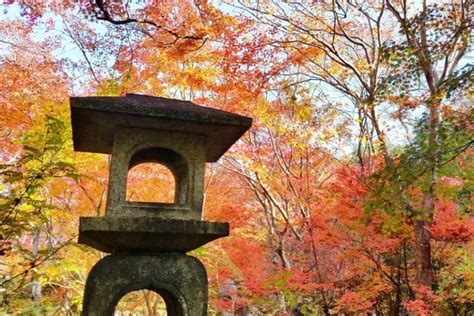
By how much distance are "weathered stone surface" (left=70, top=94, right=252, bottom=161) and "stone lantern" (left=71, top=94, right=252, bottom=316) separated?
0.4 inches

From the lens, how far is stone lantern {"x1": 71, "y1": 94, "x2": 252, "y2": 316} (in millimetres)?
4270

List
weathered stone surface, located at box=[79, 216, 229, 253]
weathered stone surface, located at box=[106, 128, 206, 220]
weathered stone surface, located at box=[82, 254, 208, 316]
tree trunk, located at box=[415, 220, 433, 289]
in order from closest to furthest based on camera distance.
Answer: weathered stone surface, located at box=[79, 216, 229, 253]
weathered stone surface, located at box=[82, 254, 208, 316]
weathered stone surface, located at box=[106, 128, 206, 220]
tree trunk, located at box=[415, 220, 433, 289]

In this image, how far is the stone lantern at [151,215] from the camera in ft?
14.0

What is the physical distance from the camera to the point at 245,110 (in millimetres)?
11539

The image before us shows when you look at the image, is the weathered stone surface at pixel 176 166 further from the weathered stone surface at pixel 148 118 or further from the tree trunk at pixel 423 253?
the tree trunk at pixel 423 253

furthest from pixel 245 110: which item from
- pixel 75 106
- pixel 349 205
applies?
pixel 75 106

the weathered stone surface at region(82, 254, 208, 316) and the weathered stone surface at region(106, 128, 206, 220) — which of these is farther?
the weathered stone surface at region(106, 128, 206, 220)

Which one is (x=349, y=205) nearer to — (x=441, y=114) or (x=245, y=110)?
(x=441, y=114)

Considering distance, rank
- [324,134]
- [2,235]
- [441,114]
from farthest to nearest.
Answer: [324,134] → [441,114] → [2,235]

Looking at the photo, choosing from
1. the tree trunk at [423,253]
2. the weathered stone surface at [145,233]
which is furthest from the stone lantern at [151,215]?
the tree trunk at [423,253]

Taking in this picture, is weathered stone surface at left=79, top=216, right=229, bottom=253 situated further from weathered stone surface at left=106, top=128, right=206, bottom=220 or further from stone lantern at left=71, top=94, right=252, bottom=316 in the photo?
weathered stone surface at left=106, top=128, right=206, bottom=220

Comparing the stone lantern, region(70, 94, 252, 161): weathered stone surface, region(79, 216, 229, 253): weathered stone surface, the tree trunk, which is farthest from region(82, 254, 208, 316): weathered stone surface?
the tree trunk

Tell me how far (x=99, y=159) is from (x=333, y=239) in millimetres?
5782

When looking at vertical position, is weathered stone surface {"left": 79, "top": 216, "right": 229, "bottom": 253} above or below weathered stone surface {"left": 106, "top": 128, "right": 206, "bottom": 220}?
below
